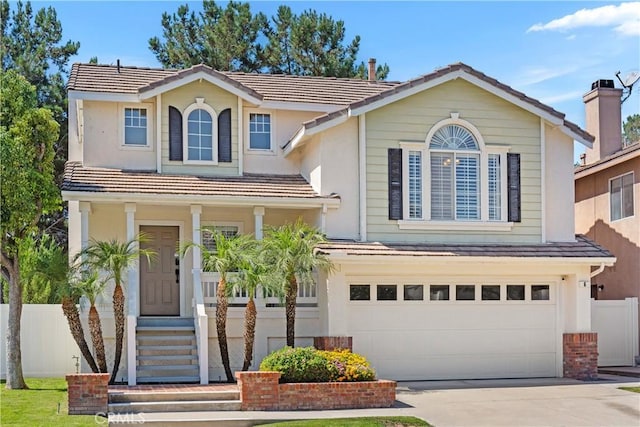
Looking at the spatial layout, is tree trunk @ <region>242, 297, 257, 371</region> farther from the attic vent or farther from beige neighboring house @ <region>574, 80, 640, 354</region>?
the attic vent

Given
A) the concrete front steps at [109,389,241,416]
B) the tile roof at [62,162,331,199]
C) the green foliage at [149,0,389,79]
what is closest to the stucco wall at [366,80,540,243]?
the tile roof at [62,162,331,199]

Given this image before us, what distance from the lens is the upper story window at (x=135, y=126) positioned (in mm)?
19438

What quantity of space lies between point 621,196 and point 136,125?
12704mm

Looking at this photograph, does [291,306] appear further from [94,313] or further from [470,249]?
[470,249]

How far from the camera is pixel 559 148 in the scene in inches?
765

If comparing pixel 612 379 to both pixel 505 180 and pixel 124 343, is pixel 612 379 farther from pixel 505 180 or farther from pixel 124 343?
pixel 124 343

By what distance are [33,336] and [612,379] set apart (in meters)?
12.6

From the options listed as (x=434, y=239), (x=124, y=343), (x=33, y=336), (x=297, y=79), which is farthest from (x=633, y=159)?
(x=33, y=336)

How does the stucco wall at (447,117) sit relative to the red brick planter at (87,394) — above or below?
above

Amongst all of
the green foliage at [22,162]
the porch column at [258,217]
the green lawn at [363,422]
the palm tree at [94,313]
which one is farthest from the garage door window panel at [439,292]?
the green foliage at [22,162]

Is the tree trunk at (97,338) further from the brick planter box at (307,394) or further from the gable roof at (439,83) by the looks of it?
the gable roof at (439,83)

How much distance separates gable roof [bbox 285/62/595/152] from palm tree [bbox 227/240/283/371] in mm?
3246

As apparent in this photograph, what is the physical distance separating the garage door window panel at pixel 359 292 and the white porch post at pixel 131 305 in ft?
14.6

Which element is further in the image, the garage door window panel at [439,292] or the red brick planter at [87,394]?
the garage door window panel at [439,292]
